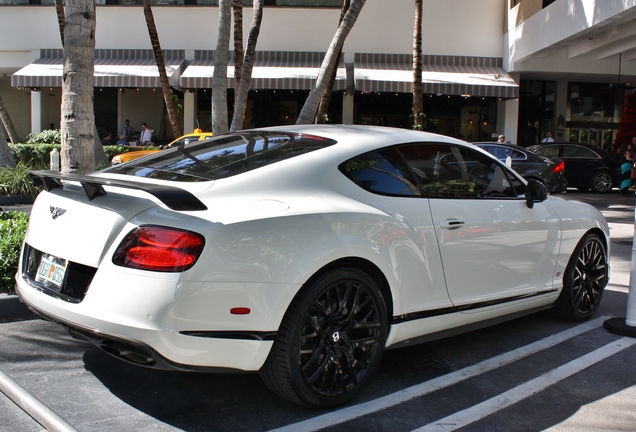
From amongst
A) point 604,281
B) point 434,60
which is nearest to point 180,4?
point 434,60

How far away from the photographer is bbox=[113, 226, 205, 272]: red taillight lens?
9.70ft

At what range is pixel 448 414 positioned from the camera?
139 inches

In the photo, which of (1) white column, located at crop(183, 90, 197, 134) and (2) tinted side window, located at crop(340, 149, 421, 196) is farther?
(1) white column, located at crop(183, 90, 197, 134)

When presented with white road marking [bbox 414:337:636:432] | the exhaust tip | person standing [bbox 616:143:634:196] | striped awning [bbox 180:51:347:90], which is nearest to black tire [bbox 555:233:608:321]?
white road marking [bbox 414:337:636:432]

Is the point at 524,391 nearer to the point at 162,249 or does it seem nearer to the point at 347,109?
the point at 162,249

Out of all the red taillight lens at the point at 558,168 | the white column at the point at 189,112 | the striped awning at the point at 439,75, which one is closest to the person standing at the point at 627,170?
the red taillight lens at the point at 558,168

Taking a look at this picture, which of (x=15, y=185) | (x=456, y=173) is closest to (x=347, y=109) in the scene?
(x=15, y=185)

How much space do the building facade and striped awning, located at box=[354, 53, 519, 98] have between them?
42 millimetres

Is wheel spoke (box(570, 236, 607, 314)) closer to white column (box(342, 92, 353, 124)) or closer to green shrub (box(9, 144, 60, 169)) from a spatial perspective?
green shrub (box(9, 144, 60, 169))

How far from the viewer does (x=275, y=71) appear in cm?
2283

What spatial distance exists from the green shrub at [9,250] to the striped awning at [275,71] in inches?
664

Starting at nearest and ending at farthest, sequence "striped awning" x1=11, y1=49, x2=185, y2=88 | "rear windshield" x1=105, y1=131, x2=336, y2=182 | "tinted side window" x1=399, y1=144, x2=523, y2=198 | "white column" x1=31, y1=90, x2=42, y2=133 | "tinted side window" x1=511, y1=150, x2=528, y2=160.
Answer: "rear windshield" x1=105, y1=131, x2=336, y2=182, "tinted side window" x1=399, y1=144, x2=523, y2=198, "tinted side window" x1=511, y1=150, x2=528, y2=160, "striped awning" x1=11, y1=49, x2=185, y2=88, "white column" x1=31, y1=90, x2=42, y2=133

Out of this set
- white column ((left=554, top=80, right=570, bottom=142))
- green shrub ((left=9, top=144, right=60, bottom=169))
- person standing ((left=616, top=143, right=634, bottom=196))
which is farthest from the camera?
white column ((left=554, top=80, right=570, bottom=142))

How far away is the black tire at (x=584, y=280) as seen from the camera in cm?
519
